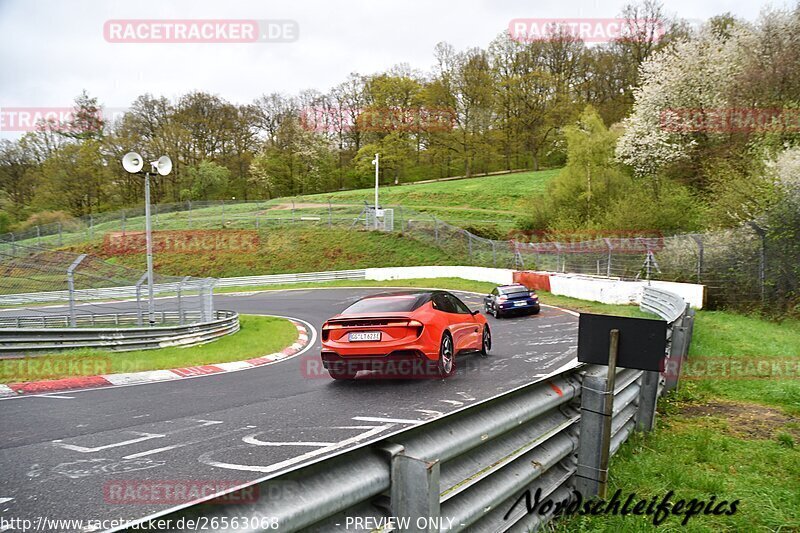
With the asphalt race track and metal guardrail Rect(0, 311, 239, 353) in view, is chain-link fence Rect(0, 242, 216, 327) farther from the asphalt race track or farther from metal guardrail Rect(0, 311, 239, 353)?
the asphalt race track

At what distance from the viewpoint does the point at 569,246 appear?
2791 centimetres

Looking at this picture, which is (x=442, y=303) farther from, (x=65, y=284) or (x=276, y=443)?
(x=65, y=284)

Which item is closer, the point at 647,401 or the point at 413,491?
the point at 413,491

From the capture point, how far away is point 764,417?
21.6ft

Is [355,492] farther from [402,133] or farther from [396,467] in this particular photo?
[402,133]

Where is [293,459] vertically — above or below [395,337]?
below

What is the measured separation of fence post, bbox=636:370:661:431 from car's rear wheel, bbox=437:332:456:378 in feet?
11.5

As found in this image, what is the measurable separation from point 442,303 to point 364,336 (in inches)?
71.6

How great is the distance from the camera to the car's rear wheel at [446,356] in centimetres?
869

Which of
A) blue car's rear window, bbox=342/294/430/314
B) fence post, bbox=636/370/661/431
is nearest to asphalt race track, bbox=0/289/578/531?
blue car's rear window, bbox=342/294/430/314

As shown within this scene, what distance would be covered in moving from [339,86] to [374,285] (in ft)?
184

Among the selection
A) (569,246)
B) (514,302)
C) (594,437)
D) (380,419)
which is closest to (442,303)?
(380,419)

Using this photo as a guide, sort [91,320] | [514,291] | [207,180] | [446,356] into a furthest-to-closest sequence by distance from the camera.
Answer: [207,180]
[514,291]
[91,320]
[446,356]

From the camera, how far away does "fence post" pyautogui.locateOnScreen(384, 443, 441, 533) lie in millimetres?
2080
